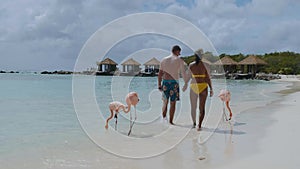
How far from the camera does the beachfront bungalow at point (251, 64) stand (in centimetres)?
5759

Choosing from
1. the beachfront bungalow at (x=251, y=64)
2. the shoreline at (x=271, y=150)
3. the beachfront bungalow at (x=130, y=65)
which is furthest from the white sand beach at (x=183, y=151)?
the beachfront bungalow at (x=251, y=64)

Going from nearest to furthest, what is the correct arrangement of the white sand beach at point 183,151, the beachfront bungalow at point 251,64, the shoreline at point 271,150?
the shoreline at point 271,150, the white sand beach at point 183,151, the beachfront bungalow at point 251,64

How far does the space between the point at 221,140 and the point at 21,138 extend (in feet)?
11.3

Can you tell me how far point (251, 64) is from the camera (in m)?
58.6

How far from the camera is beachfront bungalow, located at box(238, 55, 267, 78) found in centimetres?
5759

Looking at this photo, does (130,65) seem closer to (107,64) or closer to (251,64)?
(107,64)

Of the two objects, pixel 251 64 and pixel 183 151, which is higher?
pixel 251 64

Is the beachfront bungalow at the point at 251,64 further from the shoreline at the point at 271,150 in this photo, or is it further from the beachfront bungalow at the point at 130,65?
the shoreline at the point at 271,150

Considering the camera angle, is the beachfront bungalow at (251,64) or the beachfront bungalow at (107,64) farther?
the beachfront bungalow at (251,64)

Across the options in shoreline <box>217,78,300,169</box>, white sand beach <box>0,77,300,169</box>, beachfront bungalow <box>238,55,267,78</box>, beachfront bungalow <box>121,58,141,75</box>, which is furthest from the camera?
beachfront bungalow <box>238,55,267,78</box>

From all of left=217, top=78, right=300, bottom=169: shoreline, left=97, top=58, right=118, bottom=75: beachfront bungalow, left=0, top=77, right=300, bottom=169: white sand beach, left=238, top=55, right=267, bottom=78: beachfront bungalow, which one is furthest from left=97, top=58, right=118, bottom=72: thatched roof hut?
left=238, top=55, right=267, bottom=78: beachfront bungalow

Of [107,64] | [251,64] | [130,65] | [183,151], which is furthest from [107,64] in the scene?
[251,64]

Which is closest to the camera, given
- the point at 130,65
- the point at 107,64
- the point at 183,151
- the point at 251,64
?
the point at 183,151

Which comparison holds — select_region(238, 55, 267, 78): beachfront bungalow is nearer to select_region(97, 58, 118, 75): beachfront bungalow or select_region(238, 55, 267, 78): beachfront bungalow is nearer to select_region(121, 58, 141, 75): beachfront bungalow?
select_region(97, 58, 118, 75): beachfront bungalow
